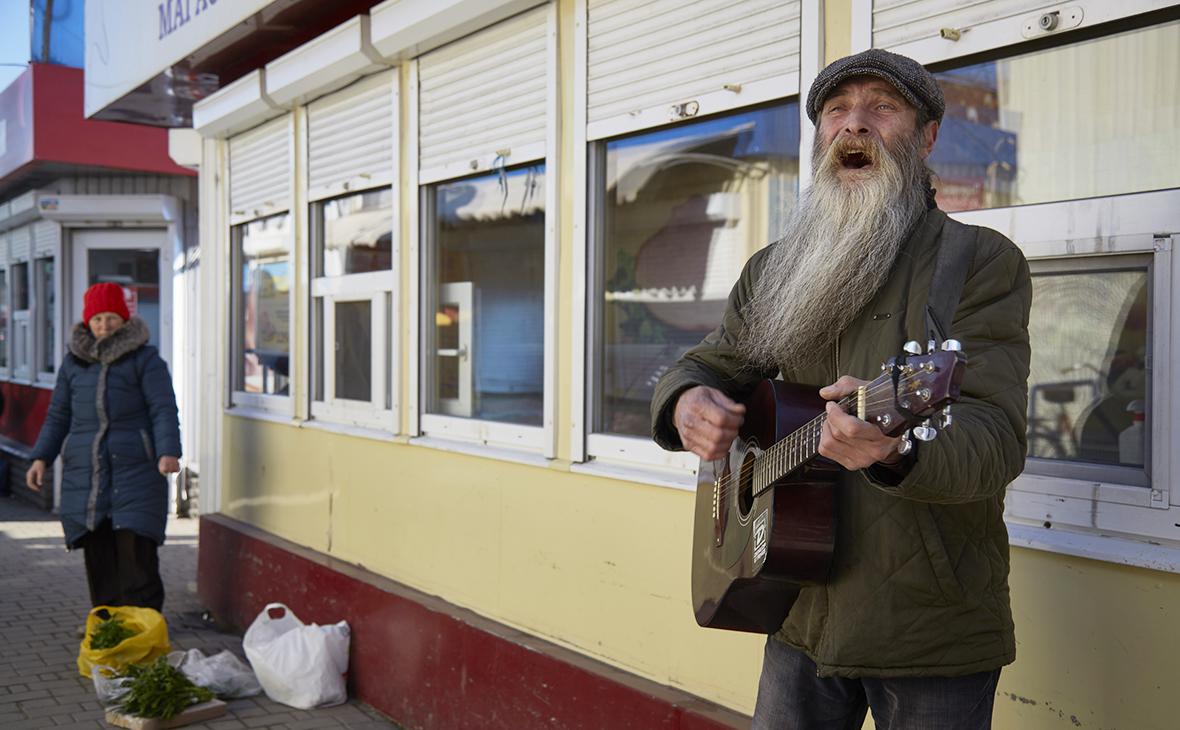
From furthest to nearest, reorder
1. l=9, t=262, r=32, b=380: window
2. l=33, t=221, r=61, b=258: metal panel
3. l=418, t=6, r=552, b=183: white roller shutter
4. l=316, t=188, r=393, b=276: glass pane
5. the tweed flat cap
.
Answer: l=9, t=262, r=32, b=380: window < l=33, t=221, r=61, b=258: metal panel < l=316, t=188, r=393, b=276: glass pane < l=418, t=6, r=552, b=183: white roller shutter < the tweed flat cap

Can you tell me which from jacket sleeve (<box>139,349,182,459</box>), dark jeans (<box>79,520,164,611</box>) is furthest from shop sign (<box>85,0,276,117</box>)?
dark jeans (<box>79,520,164,611</box>)

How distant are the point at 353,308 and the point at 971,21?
12.7ft

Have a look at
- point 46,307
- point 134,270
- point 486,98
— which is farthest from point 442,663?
point 46,307

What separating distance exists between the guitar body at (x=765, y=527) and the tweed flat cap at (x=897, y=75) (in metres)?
0.57

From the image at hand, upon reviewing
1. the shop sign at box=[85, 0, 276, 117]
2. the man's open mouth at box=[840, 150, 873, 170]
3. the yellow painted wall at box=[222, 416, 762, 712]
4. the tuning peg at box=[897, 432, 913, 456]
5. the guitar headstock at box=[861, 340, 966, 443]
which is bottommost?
the yellow painted wall at box=[222, 416, 762, 712]

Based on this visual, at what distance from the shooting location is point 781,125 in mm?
3682

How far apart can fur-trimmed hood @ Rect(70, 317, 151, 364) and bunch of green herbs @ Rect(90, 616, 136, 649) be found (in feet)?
4.75

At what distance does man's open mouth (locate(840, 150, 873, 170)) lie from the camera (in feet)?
7.14

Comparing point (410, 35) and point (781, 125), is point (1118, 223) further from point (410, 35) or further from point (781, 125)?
point (410, 35)

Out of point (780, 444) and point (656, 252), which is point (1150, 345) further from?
point (656, 252)

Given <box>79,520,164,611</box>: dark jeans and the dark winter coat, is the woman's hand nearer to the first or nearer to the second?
the dark winter coat

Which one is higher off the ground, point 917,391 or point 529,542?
point 917,391

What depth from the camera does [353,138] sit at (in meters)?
5.92

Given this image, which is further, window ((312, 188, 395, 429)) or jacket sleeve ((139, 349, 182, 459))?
jacket sleeve ((139, 349, 182, 459))
